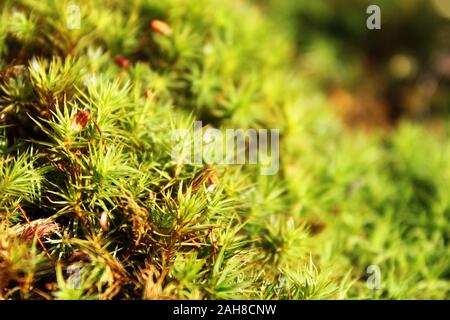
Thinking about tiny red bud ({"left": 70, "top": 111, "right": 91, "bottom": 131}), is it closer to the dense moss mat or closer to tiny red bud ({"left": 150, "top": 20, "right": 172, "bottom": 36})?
the dense moss mat

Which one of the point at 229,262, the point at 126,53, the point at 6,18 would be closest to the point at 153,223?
the point at 229,262

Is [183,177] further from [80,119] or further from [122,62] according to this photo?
[122,62]

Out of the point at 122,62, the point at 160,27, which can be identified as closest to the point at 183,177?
the point at 122,62

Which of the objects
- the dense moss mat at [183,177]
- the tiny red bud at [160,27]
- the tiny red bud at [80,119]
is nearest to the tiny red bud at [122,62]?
the dense moss mat at [183,177]

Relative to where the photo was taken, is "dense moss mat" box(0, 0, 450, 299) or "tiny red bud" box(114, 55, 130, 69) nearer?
"dense moss mat" box(0, 0, 450, 299)

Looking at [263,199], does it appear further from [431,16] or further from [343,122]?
[431,16]

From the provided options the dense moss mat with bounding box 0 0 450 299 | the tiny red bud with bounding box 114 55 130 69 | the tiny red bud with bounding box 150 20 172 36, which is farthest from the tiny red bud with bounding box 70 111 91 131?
the tiny red bud with bounding box 150 20 172 36
